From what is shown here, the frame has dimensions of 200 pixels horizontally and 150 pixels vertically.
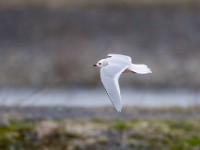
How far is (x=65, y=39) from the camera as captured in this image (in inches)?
1010

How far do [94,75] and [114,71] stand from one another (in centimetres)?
1162

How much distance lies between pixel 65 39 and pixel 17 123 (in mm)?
10982

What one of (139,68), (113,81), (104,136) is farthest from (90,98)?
(113,81)

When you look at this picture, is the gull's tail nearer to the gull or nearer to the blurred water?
the gull

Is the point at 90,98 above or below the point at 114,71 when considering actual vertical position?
above

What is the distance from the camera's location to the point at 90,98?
20.0m

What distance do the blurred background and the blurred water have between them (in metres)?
0.02

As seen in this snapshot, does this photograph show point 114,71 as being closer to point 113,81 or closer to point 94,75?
point 113,81

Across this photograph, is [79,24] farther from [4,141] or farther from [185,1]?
[4,141]

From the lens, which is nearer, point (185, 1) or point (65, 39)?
point (65, 39)

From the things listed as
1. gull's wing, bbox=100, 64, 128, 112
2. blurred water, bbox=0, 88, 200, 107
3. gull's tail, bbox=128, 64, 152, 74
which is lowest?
gull's wing, bbox=100, 64, 128, 112

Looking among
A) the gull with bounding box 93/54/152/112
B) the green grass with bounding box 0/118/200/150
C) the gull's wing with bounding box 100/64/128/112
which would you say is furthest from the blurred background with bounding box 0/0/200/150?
the gull's wing with bounding box 100/64/128/112

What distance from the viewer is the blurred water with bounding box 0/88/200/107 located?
1720 cm

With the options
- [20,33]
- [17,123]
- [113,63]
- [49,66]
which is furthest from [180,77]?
[113,63]
